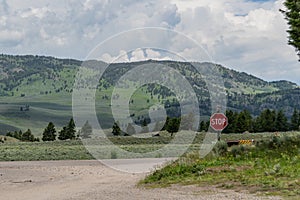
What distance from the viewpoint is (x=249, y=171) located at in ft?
53.8

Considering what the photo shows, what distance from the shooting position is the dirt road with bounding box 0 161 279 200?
13711mm

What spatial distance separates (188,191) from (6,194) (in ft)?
23.3

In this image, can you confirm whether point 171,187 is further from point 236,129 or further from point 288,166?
point 236,129

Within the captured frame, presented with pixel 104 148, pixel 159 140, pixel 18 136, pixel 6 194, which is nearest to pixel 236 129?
pixel 159 140

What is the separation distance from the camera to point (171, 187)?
15.5 metres

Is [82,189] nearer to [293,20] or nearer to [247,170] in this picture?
[247,170]

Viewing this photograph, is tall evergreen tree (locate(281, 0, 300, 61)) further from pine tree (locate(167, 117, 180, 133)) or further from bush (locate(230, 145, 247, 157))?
pine tree (locate(167, 117, 180, 133))

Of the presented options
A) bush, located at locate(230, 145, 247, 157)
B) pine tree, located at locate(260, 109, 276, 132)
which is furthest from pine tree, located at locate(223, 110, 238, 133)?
bush, located at locate(230, 145, 247, 157)

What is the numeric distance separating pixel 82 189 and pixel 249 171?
5945 millimetres

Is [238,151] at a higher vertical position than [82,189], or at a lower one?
higher

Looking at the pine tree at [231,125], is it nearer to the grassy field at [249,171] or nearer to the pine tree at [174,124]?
the pine tree at [174,124]

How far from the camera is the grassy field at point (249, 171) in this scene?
13.7m

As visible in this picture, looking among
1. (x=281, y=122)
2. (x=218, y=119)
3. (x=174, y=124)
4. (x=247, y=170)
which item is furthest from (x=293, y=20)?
(x=281, y=122)

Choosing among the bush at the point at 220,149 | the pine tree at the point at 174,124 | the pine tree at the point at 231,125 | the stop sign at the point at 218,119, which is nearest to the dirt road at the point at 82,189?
the bush at the point at 220,149
